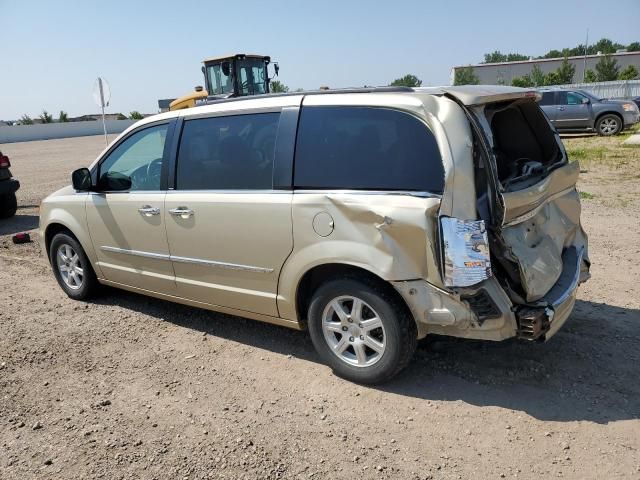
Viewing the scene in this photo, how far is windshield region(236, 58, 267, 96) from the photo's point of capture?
58.6 ft

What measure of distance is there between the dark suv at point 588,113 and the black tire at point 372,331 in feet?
56.3

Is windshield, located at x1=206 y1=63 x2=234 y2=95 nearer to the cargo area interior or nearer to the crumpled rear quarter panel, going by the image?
the cargo area interior

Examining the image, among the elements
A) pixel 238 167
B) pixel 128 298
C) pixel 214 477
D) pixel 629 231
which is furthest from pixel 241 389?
pixel 629 231

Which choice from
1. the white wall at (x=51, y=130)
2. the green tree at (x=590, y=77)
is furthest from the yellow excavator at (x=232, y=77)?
the green tree at (x=590, y=77)

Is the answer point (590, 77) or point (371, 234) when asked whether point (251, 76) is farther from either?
point (590, 77)

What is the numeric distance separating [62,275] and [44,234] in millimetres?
461

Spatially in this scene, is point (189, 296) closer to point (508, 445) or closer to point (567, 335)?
point (508, 445)

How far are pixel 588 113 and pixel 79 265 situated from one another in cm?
1780

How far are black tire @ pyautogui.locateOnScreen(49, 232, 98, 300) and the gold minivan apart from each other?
809 mm

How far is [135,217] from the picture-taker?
457 centimetres

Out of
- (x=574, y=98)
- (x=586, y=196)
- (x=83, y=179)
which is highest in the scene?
(x=574, y=98)

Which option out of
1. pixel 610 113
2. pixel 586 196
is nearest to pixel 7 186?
pixel 586 196

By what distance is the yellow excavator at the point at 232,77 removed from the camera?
695 inches

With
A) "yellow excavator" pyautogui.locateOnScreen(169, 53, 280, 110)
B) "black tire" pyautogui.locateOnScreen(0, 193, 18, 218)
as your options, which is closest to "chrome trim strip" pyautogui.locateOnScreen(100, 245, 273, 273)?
"black tire" pyautogui.locateOnScreen(0, 193, 18, 218)
